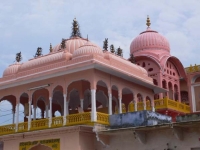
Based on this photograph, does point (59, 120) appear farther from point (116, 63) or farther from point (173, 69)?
point (173, 69)

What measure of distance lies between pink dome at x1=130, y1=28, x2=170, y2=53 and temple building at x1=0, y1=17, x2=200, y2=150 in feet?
16.5

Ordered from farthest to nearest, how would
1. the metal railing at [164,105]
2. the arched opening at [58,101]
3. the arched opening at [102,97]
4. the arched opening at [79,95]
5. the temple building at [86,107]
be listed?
1. the metal railing at [164,105]
2. the arched opening at [58,101]
3. the arched opening at [102,97]
4. the arched opening at [79,95]
5. the temple building at [86,107]

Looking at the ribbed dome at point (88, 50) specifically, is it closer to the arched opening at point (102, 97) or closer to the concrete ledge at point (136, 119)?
the arched opening at point (102, 97)

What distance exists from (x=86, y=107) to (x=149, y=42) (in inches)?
310

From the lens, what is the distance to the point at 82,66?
1598cm

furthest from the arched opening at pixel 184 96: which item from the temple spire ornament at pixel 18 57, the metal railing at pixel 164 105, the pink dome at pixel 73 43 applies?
the temple spire ornament at pixel 18 57

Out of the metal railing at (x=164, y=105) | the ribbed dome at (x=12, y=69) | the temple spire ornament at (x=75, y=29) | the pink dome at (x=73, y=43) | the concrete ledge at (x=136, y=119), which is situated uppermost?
the temple spire ornament at (x=75, y=29)

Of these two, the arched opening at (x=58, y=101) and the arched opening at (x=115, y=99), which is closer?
the arched opening at (x=115, y=99)

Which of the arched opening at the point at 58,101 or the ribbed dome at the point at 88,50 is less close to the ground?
the ribbed dome at the point at 88,50

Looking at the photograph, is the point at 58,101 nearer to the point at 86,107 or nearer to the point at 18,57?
the point at 86,107

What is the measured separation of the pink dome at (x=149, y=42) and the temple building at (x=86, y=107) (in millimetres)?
5037

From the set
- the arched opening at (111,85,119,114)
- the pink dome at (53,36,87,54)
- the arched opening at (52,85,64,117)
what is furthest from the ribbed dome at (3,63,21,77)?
the arched opening at (111,85,119,114)

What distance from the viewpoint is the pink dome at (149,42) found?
1044 inches

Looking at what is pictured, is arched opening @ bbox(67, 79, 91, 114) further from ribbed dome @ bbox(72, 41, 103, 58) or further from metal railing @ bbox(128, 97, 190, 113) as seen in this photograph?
metal railing @ bbox(128, 97, 190, 113)
